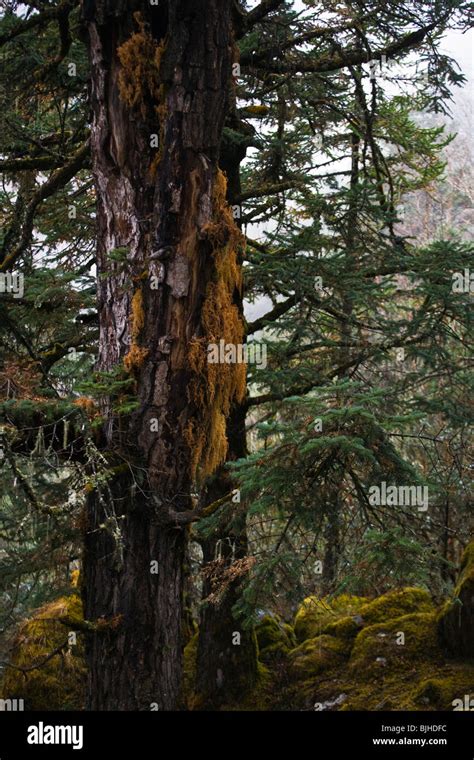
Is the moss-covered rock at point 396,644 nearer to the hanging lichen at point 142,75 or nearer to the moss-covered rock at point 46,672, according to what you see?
the moss-covered rock at point 46,672

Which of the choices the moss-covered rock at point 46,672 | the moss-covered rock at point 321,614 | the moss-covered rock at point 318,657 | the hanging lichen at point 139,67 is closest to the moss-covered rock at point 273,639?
the moss-covered rock at point 321,614

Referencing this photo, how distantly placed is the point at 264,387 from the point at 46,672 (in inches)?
165

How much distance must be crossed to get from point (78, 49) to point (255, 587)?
14.9 ft

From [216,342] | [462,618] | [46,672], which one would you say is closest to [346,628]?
[462,618]

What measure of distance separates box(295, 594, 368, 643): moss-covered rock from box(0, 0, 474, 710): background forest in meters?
0.04

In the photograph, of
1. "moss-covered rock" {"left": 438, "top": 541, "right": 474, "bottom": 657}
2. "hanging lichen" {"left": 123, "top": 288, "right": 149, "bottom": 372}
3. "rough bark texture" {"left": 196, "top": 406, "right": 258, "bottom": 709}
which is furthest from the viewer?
"rough bark texture" {"left": 196, "top": 406, "right": 258, "bottom": 709}

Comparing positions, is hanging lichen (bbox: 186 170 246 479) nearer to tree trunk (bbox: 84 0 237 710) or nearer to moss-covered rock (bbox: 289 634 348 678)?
tree trunk (bbox: 84 0 237 710)

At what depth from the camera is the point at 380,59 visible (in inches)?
270

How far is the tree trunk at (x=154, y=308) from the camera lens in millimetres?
4965

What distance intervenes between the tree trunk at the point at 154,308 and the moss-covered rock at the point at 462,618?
125 inches

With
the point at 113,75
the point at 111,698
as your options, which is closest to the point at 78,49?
the point at 113,75

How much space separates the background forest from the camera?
4.91 metres

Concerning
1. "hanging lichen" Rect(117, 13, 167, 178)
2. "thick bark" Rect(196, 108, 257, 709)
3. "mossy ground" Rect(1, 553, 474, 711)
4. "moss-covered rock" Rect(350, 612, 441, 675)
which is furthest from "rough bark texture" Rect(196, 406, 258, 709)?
"hanging lichen" Rect(117, 13, 167, 178)

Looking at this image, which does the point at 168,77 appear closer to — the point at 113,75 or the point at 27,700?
the point at 113,75
